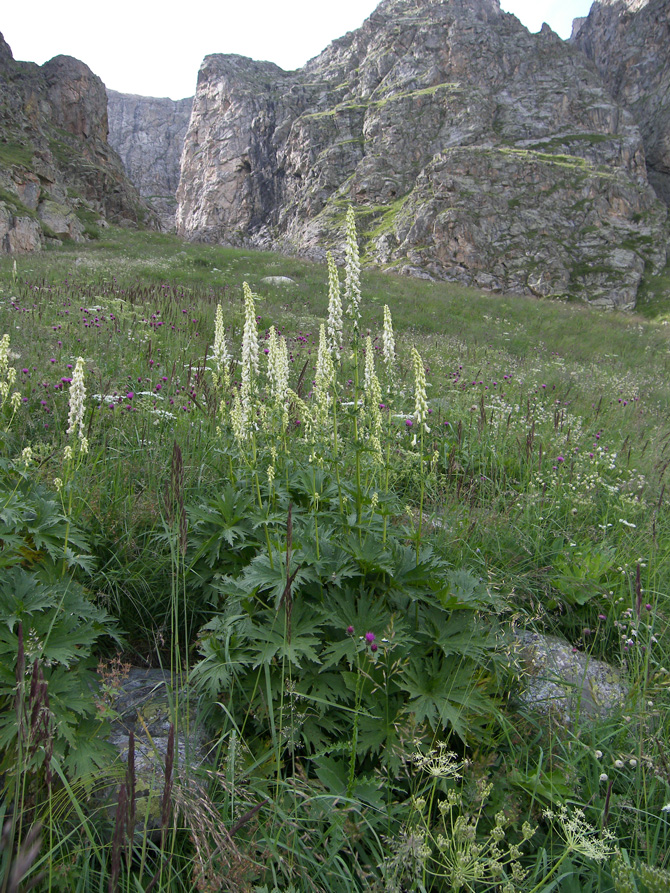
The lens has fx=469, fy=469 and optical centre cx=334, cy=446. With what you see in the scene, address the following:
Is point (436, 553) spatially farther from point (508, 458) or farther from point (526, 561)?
point (508, 458)

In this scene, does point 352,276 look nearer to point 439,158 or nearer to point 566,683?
point 566,683

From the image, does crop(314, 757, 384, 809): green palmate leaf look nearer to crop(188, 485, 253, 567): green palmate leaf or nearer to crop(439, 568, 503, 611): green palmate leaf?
crop(439, 568, 503, 611): green palmate leaf

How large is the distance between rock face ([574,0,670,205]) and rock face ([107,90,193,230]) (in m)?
107

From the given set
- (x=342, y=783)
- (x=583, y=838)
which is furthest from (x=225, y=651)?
(x=583, y=838)

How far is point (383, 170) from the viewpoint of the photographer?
70375 mm

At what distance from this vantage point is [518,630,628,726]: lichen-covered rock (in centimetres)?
263

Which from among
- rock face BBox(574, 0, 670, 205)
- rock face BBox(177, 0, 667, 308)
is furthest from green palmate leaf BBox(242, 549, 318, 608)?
rock face BBox(574, 0, 670, 205)

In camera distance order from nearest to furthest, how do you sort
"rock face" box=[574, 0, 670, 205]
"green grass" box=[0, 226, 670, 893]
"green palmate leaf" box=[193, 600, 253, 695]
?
"green grass" box=[0, 226, 670, 893] < "green palmate leaf" box=[193, 600, 253, 695] < "rock face" box=[574, 0, 670, 205]

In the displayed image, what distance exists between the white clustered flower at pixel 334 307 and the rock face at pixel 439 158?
53652 mm

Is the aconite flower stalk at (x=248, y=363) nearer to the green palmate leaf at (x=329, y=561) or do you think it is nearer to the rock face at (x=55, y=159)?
the green palmate leaf at (x=329, y=561)

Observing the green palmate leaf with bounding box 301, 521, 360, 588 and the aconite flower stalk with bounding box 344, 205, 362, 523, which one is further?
the aconite flower stalk with bounding box 344, 205, 362, 523

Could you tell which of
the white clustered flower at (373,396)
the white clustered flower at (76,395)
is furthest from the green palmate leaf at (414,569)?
the white clustered flower at (76,395)

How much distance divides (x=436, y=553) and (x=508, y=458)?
250cm

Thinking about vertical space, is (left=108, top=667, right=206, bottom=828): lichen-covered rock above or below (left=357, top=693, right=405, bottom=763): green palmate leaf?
below
